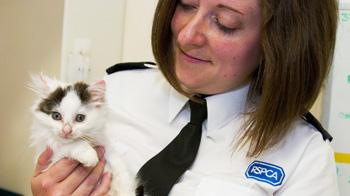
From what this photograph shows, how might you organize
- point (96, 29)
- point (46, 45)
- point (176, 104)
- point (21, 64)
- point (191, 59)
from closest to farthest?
point (191, 59) < point (176, 104) < point (96, 29) < point (46, 45) < point (21, 64)

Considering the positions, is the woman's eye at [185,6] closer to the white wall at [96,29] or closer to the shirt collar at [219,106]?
the shirt collar at [219,106]

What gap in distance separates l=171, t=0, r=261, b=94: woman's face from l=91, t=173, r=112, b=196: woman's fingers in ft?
1.08

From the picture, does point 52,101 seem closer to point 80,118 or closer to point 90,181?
point 80,118

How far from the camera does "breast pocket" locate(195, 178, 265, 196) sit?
1059mm

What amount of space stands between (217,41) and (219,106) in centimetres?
20

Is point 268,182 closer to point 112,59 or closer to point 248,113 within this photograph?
point 248,113

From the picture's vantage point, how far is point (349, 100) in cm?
136

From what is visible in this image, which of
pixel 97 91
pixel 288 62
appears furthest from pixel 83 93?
pixel 288 62

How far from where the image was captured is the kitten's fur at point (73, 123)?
94cm

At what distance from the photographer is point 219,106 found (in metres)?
1.17

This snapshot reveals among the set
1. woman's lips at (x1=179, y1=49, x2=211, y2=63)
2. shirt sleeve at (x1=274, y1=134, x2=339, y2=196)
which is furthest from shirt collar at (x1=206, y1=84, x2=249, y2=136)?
shirt sleeve at (x1=274, y1=134, x2=339, y2=196)

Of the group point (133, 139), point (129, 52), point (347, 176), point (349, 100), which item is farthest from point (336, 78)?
point (129, 52)

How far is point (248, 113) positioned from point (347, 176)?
1.52 feet

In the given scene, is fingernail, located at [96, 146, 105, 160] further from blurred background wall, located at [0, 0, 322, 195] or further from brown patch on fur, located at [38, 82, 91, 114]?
blurred background wall, located at [0, 0, 322, 195]
